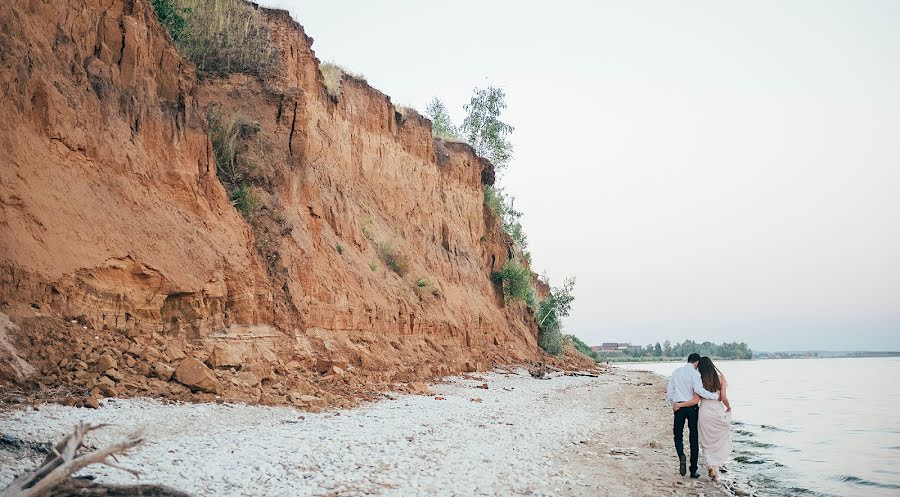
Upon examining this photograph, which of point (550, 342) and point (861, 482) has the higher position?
point (550, 342)

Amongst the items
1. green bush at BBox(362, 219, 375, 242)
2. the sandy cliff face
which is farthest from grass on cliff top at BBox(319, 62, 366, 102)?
green bush at BBox(362, 219, 375, 242)

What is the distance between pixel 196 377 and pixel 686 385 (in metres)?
7.89

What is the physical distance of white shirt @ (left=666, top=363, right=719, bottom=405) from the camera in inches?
360

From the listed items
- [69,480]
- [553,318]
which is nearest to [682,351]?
[553,318]

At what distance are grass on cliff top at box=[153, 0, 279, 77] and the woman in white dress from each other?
51.1 feet

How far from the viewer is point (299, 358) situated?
14.7 metres

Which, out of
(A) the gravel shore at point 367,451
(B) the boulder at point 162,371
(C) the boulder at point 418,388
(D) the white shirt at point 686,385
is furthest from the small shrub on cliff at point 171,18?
(D) the white shirt at point 686,385

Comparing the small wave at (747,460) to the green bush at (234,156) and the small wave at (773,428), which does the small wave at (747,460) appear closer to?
the small wave at (773,428)

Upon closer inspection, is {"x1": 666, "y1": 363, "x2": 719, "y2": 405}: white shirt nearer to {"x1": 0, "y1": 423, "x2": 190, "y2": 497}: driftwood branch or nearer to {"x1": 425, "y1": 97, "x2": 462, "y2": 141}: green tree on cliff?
{"x1": 0, "y1": 423, "x2": 190, "y2": 497}: driftwood branch

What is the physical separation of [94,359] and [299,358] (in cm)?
513

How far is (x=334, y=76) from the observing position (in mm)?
24078

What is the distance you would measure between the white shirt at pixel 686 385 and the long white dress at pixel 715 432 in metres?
0.18

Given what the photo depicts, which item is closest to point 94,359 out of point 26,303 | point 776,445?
point 26,303

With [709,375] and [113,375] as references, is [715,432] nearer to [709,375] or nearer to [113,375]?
[709,375]
